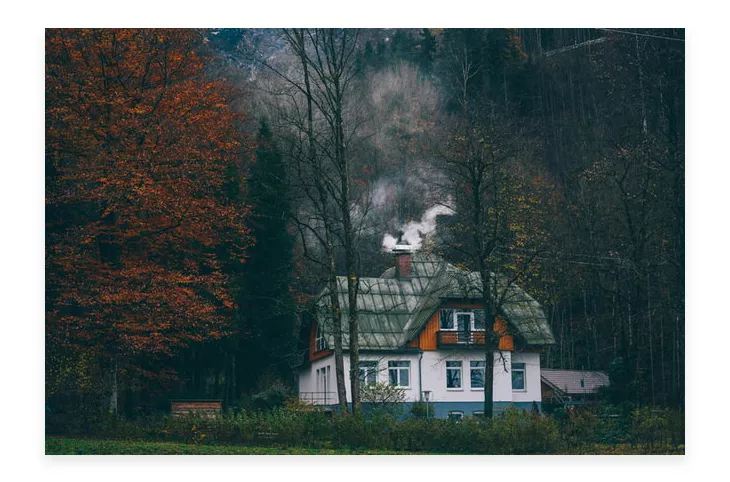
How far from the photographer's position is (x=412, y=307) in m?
31.4

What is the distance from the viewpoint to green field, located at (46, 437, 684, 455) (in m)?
17.5

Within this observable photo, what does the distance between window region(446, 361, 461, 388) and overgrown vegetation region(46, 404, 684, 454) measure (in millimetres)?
11051

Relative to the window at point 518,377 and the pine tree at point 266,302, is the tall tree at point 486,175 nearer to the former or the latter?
the window at point 518,377

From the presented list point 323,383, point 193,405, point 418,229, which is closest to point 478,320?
point 418,229

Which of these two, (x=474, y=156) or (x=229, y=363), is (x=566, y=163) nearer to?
(x=474, y=156)

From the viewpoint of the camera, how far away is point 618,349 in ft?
101

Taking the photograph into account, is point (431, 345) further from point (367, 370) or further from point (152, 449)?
point (152, 449)

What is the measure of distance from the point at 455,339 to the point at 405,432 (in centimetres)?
1184

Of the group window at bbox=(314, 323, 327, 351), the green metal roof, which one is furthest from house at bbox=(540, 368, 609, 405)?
window at bbox=(314, 323, 327, 351)

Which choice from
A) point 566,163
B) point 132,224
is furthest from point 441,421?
point 566,163
